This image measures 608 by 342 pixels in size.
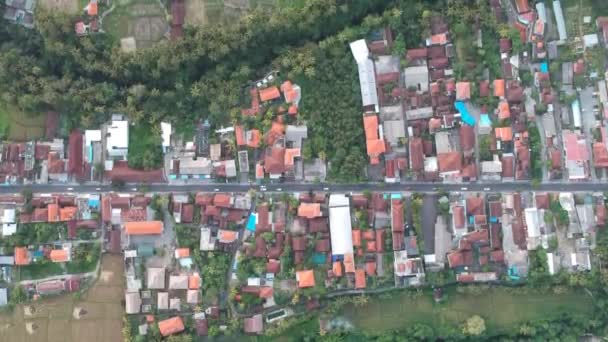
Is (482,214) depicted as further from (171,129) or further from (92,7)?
(92,7)

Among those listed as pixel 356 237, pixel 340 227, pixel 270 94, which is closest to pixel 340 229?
pixel 340 227

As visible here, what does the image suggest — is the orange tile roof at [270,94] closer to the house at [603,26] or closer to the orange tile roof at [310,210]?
the orange tile roof at [310,210]

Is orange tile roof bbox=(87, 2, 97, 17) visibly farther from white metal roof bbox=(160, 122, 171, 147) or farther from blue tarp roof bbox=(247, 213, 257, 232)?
blue tarp roof bbox=(247, 213, 257, 232)

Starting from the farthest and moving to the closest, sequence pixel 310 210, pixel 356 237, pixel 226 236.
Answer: pixel 356 237, pixel 226 236, pixel 310 210

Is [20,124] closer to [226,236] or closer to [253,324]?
[226,236]

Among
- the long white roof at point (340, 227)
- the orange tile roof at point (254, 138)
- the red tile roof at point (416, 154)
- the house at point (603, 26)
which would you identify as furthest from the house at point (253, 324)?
the house at point (603, 26)

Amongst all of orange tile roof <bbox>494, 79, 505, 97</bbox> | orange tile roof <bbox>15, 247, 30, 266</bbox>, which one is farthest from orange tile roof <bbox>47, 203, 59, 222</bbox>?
orange tile roof <bbox>494, 79, 505, 97</bbox>

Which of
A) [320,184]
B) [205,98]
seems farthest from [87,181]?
[320,184]
